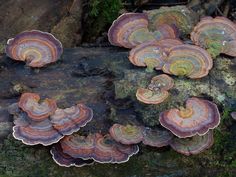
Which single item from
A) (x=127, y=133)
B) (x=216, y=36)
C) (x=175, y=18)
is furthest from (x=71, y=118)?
(x=175, y=18)

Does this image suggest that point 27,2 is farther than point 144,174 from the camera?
Yes

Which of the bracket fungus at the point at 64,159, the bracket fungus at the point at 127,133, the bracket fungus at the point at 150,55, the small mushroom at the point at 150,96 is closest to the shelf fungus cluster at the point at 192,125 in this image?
the small mushroom at the point at 150,96

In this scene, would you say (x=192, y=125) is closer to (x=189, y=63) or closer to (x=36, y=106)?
(x=189, y=63)

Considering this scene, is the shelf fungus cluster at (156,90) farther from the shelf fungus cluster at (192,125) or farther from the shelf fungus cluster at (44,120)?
the shelf fungus cluster at (44,120)

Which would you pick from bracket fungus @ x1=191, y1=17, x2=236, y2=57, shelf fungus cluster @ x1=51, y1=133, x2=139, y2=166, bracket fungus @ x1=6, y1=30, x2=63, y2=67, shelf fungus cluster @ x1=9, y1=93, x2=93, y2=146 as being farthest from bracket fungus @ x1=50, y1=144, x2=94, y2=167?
bracket fungus @ x1=191, y1=17, x2=236, y2=57

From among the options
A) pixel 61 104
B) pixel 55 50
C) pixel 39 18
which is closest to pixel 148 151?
pixel 61 104

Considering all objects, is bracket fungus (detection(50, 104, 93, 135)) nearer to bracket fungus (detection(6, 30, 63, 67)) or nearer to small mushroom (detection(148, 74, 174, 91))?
small mushroom (detection(148, 74, 174, 91))

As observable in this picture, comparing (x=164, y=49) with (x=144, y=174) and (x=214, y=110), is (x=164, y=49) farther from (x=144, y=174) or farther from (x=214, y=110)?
(x=144, y=174)
